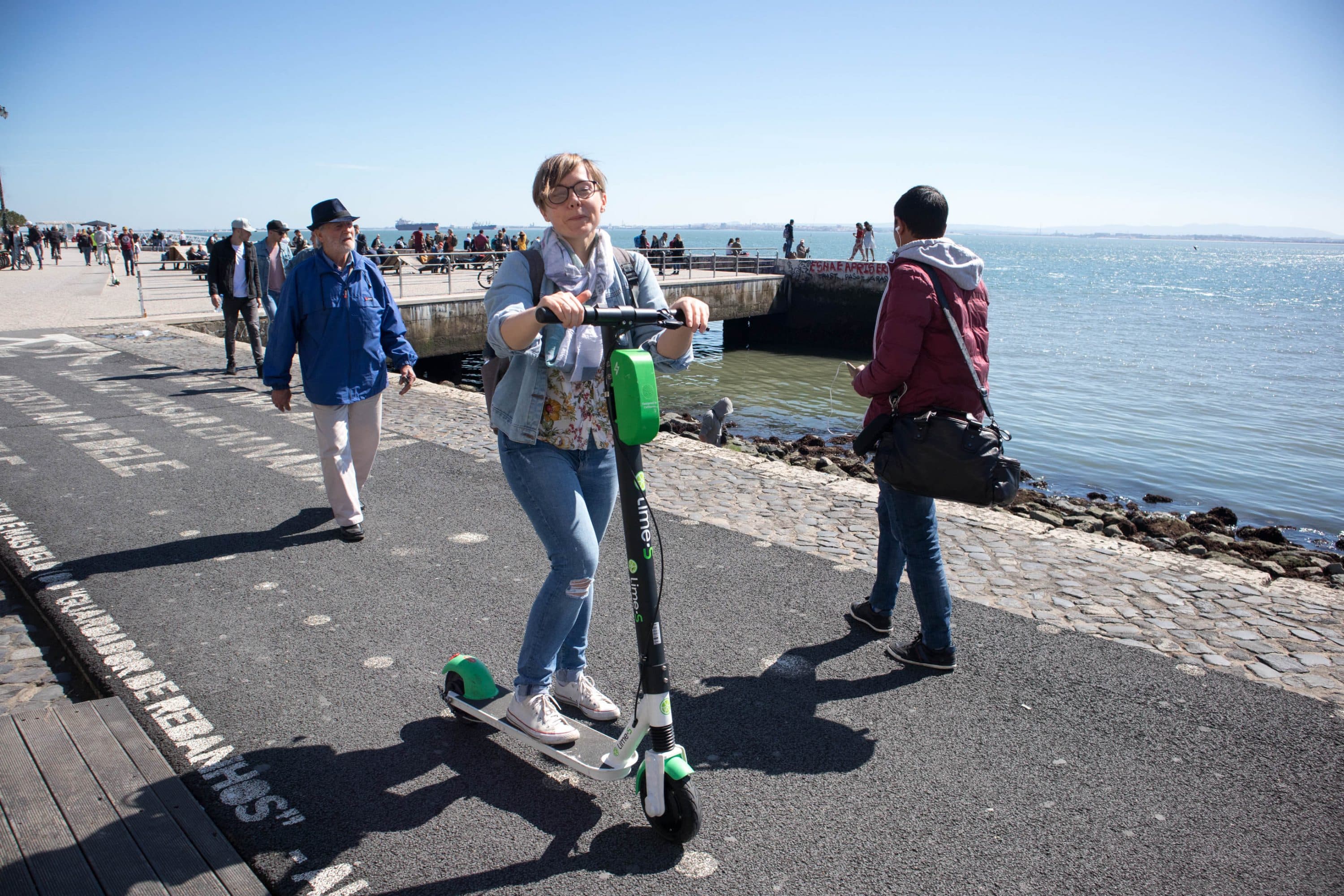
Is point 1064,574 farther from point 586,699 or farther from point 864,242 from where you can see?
point 864,242

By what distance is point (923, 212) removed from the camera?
3.67 m

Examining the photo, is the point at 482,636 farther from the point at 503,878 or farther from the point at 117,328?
the point at 117,328

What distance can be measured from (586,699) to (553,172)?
→ 6.31 ft

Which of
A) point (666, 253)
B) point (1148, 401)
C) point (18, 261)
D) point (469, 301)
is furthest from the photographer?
point (18, 261)

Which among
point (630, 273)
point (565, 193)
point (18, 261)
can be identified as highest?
point (18, 261)

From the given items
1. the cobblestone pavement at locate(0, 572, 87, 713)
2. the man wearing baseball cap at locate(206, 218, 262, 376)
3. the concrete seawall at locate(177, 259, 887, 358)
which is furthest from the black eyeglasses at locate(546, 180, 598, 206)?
the concrete seawall at locate(177, 259, 887, 358)

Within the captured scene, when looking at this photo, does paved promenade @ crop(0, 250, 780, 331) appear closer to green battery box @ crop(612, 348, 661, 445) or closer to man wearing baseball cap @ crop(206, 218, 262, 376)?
man wearing baseball cap @ crop(206, 218, 262, 376)

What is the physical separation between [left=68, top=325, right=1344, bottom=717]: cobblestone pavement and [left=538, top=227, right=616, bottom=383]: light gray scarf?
235 cm

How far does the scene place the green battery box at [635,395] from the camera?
244 centimetres

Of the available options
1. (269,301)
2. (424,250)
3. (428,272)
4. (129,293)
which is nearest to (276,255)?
(269,301)

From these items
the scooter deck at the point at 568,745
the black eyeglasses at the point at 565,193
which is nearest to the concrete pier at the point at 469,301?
the scooter deck at the point at 568,745

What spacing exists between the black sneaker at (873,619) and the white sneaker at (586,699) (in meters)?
1.48

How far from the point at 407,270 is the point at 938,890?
3314 cm

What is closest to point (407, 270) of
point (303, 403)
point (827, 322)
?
point (827, 322)
